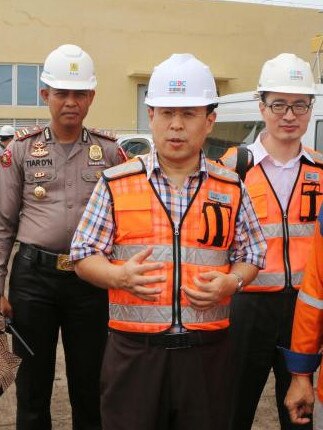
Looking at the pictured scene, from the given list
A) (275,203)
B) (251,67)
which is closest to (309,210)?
(275,203)

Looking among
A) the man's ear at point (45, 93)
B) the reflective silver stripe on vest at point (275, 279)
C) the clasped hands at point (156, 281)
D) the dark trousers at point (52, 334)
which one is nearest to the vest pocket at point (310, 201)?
the reflective silver stripe on vest at point (275, 279)

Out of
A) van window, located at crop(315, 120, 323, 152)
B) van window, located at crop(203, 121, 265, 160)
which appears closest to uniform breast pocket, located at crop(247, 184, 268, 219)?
van window, located at crop(315, 120, 323, 152)

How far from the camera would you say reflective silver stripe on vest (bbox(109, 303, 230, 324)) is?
2172 millimetres

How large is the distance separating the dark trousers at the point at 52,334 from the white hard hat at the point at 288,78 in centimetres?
128

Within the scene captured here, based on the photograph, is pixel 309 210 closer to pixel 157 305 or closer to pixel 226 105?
pixel 157 305

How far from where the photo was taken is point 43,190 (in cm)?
312

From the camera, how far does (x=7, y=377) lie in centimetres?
276

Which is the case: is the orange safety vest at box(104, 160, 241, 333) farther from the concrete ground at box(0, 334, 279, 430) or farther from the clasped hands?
the concrete ground at box(0, 334, 279, 430)

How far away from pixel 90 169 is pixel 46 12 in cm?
2057

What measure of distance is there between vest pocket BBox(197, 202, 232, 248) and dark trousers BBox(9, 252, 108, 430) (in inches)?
42.5

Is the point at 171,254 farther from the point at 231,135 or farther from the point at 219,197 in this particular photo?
the point at 231,135

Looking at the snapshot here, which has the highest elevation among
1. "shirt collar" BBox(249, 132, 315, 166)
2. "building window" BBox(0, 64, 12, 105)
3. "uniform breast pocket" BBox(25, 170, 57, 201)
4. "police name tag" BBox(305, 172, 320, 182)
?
"building window" BBox(0, 64, 12, 105)

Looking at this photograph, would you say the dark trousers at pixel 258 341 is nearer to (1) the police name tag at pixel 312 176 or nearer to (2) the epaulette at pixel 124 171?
(1) the police name tag at pixel 312 176

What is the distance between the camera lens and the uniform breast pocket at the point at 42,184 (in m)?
3.12
